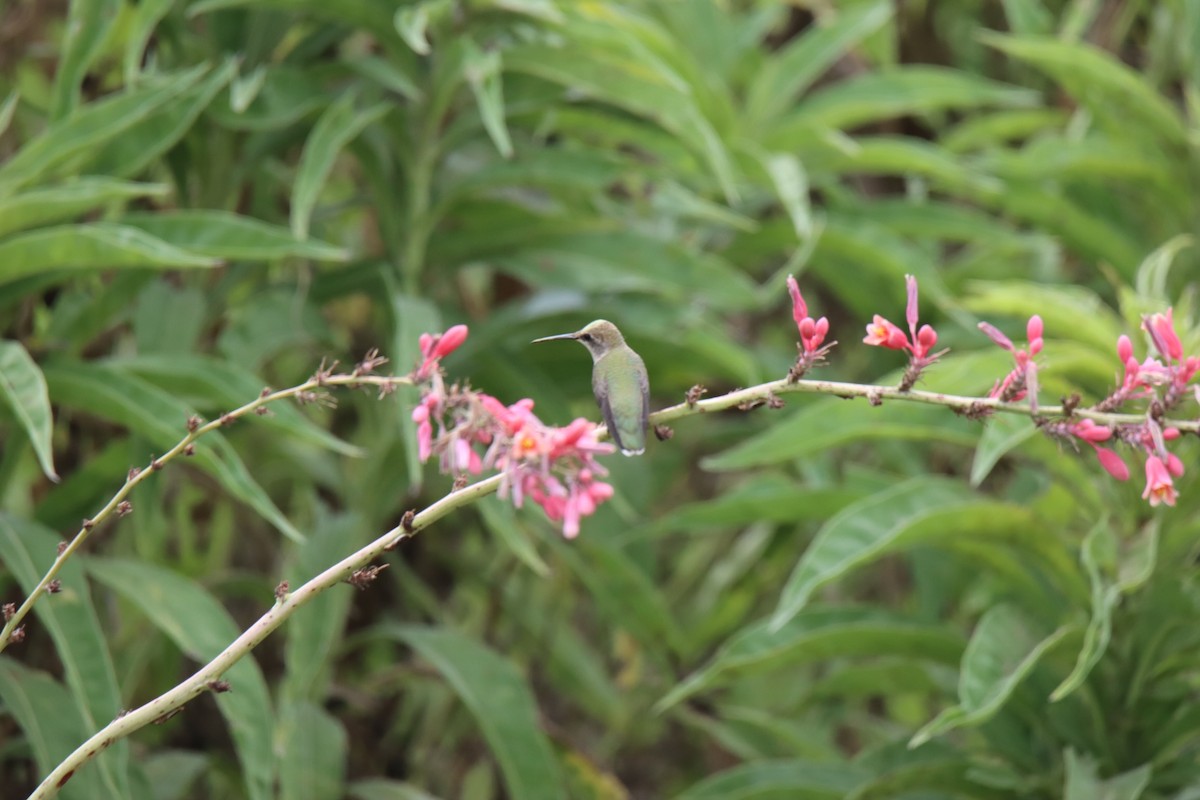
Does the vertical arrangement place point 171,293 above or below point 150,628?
above

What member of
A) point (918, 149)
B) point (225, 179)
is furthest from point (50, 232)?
point (918, 149)

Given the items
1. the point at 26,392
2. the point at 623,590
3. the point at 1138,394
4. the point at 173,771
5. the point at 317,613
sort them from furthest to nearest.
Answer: the point at 623,590 < the point at 173,771 < the point at 317,613 < the point at 26,392 < the point at 1138,394

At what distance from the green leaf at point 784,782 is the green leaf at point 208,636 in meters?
0.64

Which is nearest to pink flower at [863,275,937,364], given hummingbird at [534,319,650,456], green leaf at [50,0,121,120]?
hummingbird at [534,319,650,456]

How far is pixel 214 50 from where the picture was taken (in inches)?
97.2

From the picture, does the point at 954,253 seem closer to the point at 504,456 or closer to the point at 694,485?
the point at 694,485

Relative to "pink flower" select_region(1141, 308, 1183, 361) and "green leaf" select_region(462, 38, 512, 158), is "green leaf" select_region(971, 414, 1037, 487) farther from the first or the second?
"green leaf" select_region(462, 38, 512, 158)

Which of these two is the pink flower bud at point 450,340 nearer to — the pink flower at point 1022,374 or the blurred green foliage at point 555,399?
the pink flower at point 1022,374

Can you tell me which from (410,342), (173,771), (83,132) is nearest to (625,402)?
(410,342)

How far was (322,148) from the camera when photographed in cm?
220

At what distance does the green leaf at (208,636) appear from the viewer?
6.44 ft

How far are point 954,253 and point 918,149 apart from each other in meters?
1.63

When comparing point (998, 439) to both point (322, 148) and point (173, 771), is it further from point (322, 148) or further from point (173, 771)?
point (173, 771)

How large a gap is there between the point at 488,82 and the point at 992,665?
108 cm
